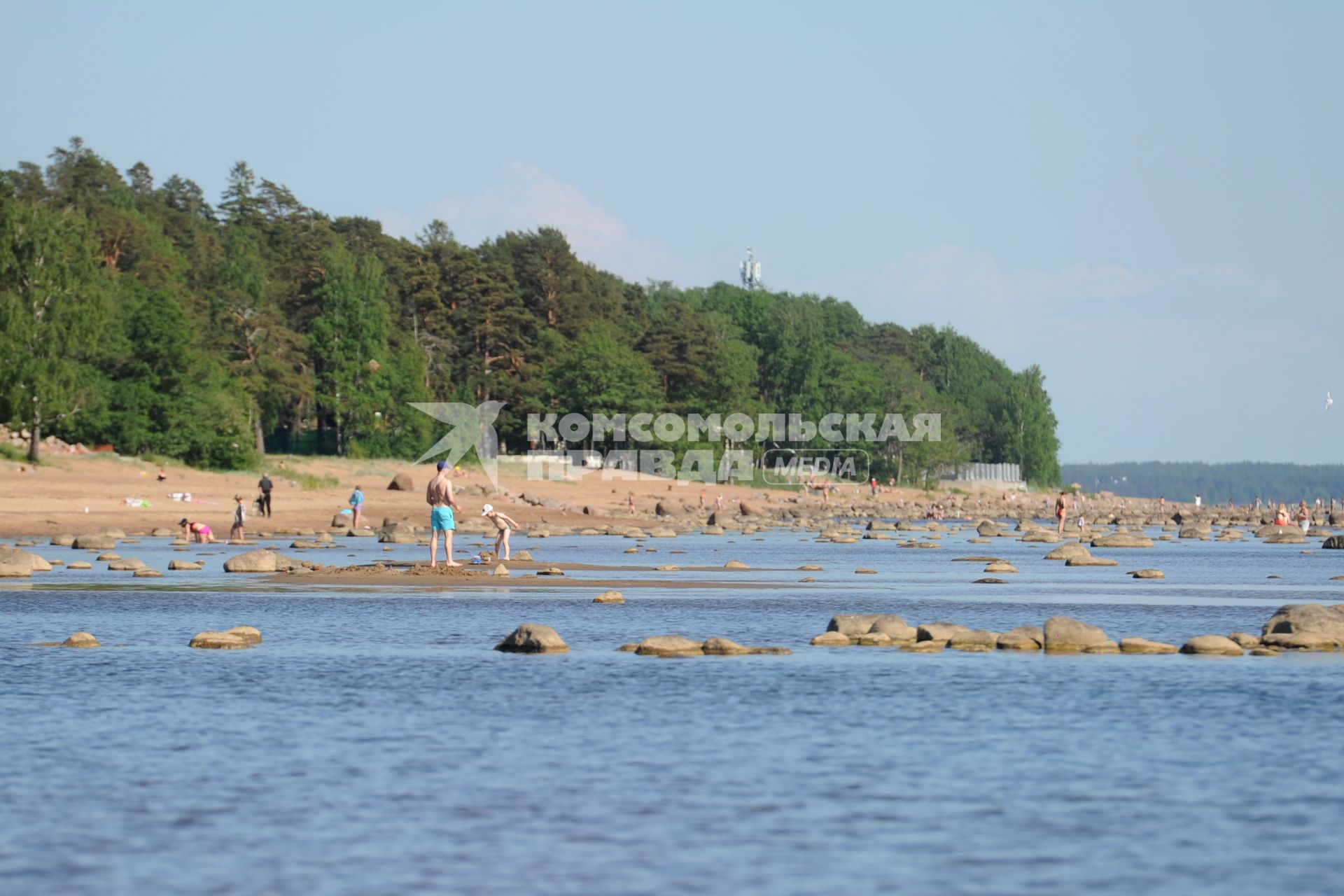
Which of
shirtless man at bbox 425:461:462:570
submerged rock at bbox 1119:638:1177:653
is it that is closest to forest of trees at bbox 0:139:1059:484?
shirtless man at bbox 425:461:462:570

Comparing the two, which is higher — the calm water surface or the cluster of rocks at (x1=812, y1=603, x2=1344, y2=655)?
the cluster of rocks at (x1=812, y1=603, x2=1344, y2=655)

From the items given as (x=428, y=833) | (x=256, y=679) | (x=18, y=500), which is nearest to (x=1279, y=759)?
(x=428, y=833)

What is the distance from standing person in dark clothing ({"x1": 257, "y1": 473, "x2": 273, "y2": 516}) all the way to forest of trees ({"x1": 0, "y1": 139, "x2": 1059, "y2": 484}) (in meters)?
12.4

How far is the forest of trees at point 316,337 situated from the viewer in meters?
68.0

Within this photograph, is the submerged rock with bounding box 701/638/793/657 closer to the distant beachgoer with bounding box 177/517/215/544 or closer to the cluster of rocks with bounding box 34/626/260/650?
the cluster of rocks with bounding box 34/626/260/650

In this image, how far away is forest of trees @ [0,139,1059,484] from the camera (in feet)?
223

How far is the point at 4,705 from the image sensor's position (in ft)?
52.2

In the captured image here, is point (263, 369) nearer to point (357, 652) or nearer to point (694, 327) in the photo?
point (694, 327)

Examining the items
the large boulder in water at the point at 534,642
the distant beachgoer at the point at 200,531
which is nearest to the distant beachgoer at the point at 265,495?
the distant beachgoer at the point at 200,531

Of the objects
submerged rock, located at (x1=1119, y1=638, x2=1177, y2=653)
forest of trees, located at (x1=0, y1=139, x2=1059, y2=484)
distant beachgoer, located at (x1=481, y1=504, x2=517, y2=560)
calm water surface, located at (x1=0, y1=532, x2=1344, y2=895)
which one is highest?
forest of trees, located at (x1=0, y1=139, x2=1059, y2=484)

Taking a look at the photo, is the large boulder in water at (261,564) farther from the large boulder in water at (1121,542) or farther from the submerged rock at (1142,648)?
the large boulder in water at (1121,542)

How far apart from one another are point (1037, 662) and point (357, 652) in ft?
28.5

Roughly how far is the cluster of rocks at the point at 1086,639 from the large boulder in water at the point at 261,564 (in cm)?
1549

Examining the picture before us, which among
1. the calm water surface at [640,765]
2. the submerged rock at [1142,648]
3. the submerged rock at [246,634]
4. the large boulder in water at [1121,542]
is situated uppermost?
the large boulder in water at [1121,542]
